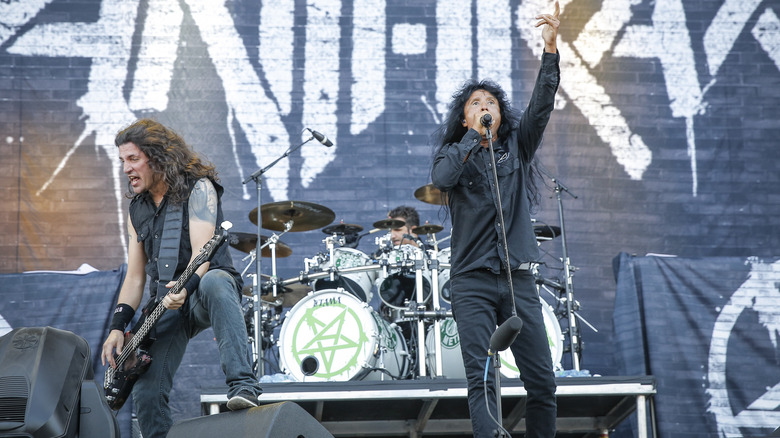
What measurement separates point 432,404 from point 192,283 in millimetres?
2371

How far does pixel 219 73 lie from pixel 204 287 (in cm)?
471

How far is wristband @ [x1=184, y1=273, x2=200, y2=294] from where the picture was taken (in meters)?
3.35

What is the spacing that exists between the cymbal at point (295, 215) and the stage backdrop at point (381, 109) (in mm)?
815

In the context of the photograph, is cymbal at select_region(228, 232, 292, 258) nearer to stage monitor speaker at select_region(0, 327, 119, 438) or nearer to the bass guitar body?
the bass guitar body

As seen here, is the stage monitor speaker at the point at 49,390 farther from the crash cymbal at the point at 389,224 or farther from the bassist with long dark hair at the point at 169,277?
the crash cymbal at the point at 389,224

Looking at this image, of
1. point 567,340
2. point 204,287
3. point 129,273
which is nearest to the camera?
point 204,287

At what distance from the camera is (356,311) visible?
234 inches

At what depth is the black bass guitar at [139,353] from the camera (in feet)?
11.1

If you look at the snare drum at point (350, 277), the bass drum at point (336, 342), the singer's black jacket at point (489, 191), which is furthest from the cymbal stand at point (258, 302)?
the singer's black jacket at point (489, 191)

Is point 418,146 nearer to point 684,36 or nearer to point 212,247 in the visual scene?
point 684,36

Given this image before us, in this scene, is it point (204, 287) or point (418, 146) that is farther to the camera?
point (418, 146)

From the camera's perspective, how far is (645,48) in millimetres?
7898

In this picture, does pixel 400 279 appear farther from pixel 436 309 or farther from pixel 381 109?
pixel 381 109

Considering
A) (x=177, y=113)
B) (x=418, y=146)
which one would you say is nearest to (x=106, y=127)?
(x=177, y=113)
